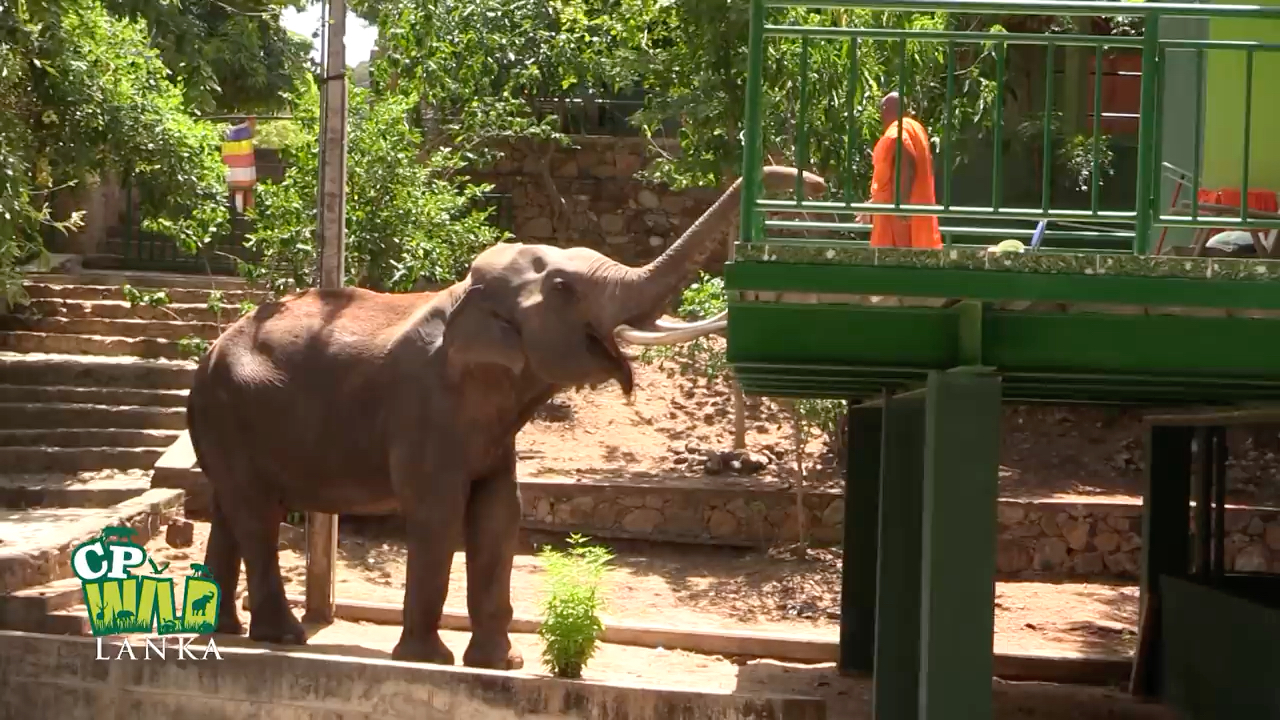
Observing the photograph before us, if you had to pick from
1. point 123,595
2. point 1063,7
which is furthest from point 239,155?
point 1063,7

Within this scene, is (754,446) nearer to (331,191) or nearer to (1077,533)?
(1077,533)

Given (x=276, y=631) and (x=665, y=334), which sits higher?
(x=665, y=334)

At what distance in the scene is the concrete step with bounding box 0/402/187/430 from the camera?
15758mm

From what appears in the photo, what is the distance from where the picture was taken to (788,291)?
241 inches

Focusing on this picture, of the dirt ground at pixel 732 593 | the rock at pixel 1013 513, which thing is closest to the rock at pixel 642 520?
the dirt ground at pixel 732 593

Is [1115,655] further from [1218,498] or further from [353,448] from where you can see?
[353,448]

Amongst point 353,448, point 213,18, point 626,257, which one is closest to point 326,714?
point 353,448

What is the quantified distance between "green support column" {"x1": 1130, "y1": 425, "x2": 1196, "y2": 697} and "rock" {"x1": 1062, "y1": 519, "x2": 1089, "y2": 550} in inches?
134

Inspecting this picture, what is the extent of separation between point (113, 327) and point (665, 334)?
1021 cm

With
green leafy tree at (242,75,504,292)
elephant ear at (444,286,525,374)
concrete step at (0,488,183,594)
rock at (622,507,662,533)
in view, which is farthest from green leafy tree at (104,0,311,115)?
elephant ear at (444,286,525,374)

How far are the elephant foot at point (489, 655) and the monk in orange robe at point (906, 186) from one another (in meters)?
3.77

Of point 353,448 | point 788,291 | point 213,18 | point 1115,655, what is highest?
point 213,18

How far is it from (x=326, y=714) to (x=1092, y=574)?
8.47 m

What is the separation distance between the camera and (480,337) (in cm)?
975
